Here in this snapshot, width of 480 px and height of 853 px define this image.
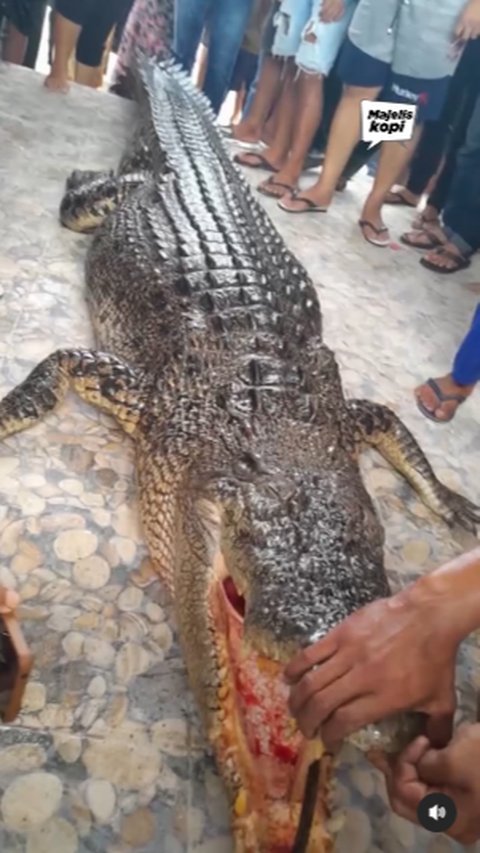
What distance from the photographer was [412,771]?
126 centimetres

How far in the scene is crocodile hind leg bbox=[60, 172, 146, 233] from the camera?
11.9 feet

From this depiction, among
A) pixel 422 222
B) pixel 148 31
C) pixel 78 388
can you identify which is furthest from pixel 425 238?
pixel 78 388

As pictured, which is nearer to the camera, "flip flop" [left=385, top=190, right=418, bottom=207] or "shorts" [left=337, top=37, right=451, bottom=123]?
"shorts" [left=337, top=37, right=451, bottom=123]

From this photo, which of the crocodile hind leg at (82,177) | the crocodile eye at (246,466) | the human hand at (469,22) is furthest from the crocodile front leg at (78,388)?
the human hand at (469,22)

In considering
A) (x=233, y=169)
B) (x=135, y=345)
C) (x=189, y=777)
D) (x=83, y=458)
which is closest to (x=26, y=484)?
(x=83, y=458)

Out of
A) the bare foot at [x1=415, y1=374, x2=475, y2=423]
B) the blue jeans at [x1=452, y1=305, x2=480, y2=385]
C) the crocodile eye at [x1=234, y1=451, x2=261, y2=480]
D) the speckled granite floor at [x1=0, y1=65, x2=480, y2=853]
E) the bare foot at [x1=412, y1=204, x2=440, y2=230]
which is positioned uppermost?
the crocodile eye at [x1=234, y1=451, x2=261, y2=480]

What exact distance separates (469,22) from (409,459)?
8.09ft

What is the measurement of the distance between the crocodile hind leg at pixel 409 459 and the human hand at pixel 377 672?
4.83 feet

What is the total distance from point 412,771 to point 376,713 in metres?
0.13

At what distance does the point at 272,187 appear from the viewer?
480 cm

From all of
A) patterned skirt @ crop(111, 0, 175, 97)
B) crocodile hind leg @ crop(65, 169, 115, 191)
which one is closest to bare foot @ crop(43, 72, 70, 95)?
patterned skirt @ crop(111, 0, 175, 97)

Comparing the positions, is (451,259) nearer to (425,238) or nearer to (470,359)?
(425,238)

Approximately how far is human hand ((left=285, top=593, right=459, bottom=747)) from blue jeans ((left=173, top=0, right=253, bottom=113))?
4446 mm

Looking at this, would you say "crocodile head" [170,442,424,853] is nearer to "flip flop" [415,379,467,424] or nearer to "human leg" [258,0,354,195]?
"flip flop" [415,379,467,424]
